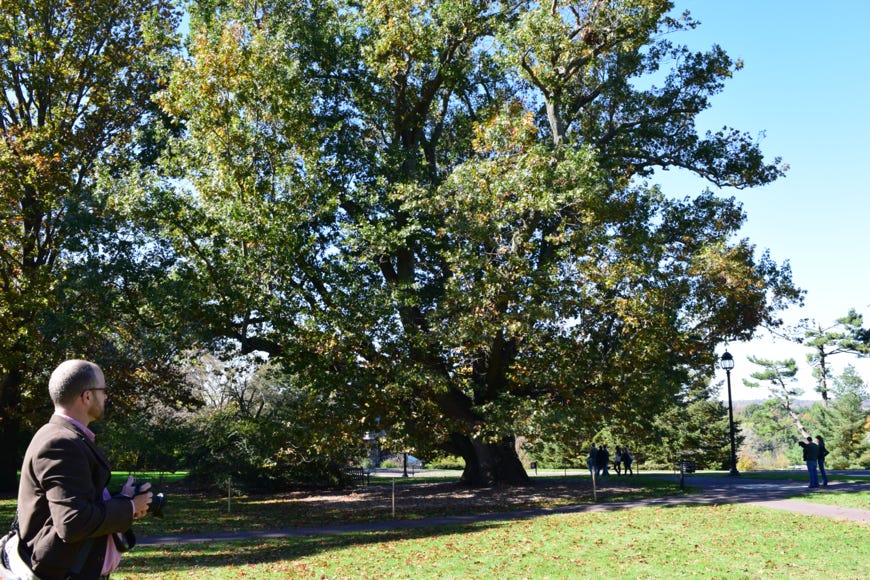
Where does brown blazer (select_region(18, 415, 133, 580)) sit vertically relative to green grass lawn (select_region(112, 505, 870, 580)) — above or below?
above

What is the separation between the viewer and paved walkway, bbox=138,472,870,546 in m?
14.5

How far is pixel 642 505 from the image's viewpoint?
1783 cm

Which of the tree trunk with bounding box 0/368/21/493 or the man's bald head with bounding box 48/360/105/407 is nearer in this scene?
the man's bald head with bounding box 48/360/105/407

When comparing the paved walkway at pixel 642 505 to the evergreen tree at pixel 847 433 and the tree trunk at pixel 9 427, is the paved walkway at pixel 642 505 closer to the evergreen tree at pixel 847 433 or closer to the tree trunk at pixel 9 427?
the tree trunk at pixel 9 427

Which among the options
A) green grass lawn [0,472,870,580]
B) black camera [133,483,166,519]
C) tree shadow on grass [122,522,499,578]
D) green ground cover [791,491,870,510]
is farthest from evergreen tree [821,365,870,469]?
black camera [133,483,166,519]

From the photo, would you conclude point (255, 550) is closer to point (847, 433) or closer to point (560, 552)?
point (560, 552)

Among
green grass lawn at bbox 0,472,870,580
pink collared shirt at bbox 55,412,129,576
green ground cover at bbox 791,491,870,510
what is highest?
pink collared shirt at bbox 55,412,129,576

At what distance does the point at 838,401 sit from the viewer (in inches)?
2029

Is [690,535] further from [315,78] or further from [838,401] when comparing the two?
[838,401]

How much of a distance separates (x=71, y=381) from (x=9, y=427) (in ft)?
86.6

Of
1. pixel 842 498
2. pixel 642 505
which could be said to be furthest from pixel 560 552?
pixel 842 498

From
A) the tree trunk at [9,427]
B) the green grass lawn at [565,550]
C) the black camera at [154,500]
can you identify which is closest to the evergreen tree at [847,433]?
the green grass lawn at [565,550]

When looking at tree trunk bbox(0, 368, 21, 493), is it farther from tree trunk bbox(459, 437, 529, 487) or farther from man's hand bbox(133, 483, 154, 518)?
man's hand bbox(133, 483, 154, 518)

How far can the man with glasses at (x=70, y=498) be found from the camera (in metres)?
3.46
